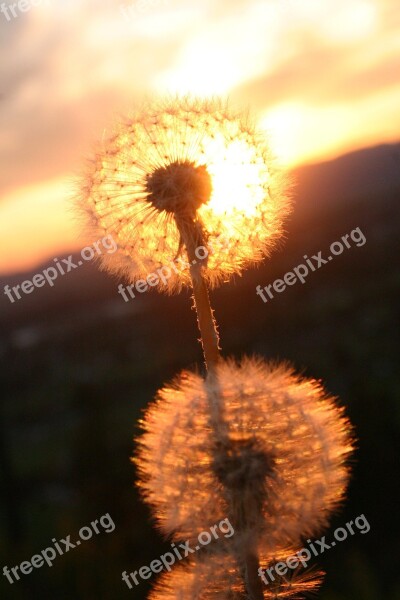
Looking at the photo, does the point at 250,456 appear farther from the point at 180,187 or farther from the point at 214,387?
the point at 180,187

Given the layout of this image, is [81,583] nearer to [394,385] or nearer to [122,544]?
[122,544]

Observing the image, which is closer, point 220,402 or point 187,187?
point 220,402

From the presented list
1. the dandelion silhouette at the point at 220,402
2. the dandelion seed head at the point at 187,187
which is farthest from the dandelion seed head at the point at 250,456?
the dandelion seed head at the point at 187,187

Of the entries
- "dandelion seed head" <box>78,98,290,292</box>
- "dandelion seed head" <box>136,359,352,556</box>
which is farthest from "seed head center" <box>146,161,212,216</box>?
"dandelion seed head" <box>136,359,352,556</box>

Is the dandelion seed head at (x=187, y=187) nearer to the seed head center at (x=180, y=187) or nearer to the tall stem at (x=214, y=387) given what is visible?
the seed head center at (x=180, y=187)

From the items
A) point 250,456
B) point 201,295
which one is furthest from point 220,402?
point 201,295

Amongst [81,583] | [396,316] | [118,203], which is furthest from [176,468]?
[396,316]
